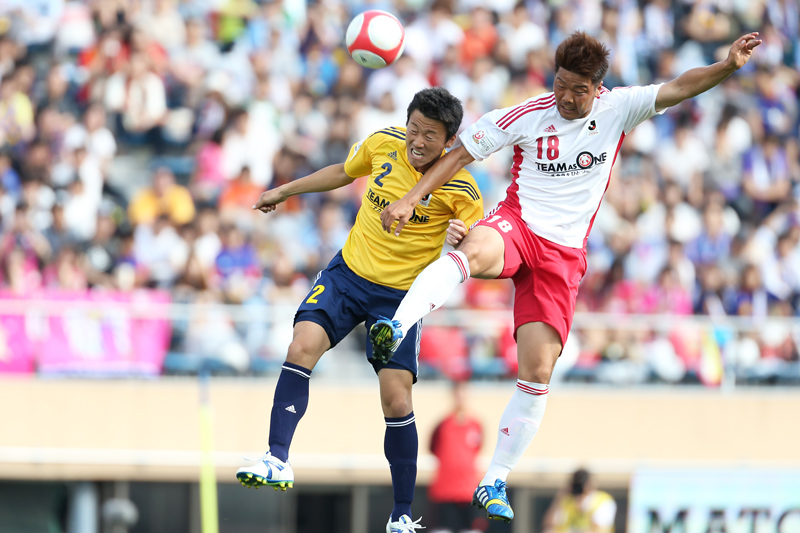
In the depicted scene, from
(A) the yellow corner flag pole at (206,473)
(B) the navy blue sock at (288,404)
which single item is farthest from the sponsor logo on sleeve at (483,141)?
(A) the yellow corner flag pole at (206,473)

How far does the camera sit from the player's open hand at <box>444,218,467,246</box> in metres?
6.56

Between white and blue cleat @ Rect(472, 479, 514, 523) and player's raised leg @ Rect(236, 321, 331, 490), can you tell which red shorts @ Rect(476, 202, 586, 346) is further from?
player's raised leg @ Rect(236, 321, 331, 490)

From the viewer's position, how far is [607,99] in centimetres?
667

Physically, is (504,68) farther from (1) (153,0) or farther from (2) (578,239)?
(2) (578,239)

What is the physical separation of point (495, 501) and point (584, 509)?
4983 millimetres

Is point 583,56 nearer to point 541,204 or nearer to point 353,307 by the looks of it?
point 541,204

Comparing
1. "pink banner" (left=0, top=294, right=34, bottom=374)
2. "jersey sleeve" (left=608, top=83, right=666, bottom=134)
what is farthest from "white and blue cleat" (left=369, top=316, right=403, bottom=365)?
"pink banner" (left=0, top=294, right=34, bottom=374)

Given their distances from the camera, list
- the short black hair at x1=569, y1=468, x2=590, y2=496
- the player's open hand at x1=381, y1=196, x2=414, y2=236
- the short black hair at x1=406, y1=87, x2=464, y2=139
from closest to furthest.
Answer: the player's open hand at x1=381, y1=196, x2=414, y2=236, the short black hair at x1=406, y1=87, x2=464, y2=139, the short black hair at x1=569, y1=468, x2=590, y2=496

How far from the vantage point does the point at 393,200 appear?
6.87 meters

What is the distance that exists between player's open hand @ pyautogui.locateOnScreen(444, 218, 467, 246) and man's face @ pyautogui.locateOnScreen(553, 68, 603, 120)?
0.85 m

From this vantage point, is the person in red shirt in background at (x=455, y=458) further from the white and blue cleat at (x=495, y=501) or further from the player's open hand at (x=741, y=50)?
the player's open hand at (x=741, y=50)

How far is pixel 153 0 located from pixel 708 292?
26.4 ft

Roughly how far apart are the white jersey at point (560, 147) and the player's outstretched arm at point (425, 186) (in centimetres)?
8

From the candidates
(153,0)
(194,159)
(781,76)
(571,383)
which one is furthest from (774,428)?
(153,0)
